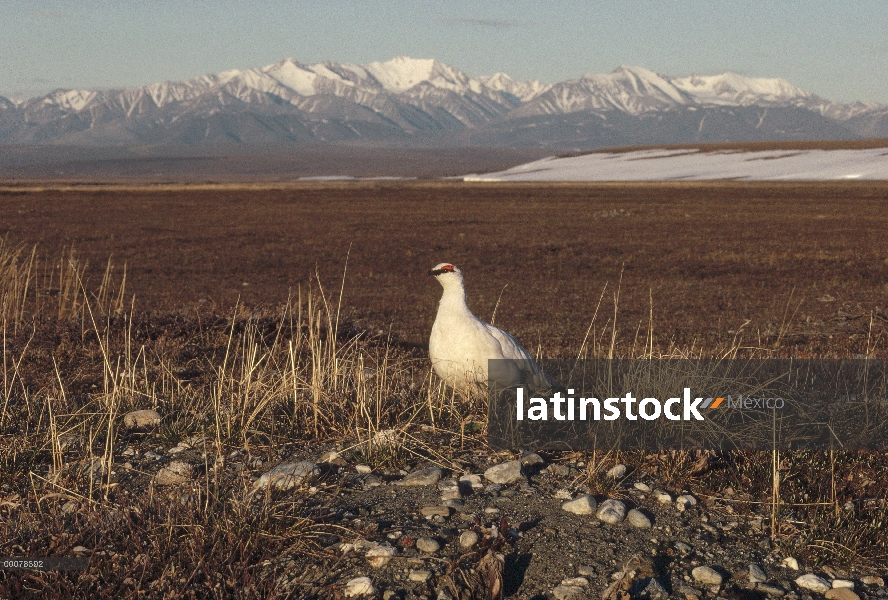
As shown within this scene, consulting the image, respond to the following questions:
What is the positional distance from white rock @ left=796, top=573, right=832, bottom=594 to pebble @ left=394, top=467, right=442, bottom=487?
2.04 meters

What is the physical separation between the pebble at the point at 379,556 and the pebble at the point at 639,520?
4.32 feet

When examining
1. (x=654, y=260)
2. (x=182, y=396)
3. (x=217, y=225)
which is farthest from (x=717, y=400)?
(x=217, y=225)

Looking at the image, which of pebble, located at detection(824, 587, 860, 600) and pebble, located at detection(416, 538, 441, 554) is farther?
pebble, located at detection(416, 538, 441, 554)

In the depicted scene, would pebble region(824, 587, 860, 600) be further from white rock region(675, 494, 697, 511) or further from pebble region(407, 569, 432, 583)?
pebble region(407, 569, 432, 583)

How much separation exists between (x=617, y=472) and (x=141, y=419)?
140 inches

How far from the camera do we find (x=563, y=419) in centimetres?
630

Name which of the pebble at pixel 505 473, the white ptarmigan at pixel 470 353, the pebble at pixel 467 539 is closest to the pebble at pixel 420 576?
the pebble at pixel 467 539

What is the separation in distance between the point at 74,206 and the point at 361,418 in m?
57.2

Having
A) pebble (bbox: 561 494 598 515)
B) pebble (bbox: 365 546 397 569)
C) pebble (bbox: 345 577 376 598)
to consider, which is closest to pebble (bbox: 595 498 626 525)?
pebble (bbox: 561 494 598 515)

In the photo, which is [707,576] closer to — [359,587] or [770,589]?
[770,589]

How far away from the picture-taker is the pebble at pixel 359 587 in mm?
3916

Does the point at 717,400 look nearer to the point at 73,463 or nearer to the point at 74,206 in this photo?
the point at 73,463

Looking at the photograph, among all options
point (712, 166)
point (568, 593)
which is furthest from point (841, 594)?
point (712, 166)

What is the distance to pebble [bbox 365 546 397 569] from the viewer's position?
412 centimetres
